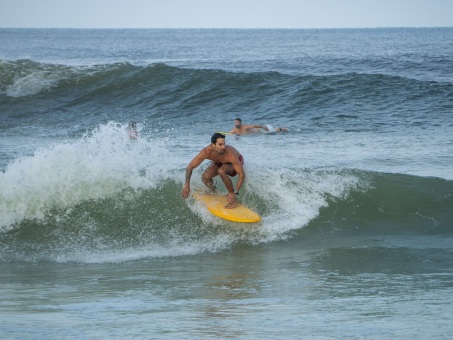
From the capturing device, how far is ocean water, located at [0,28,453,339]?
5.49 m

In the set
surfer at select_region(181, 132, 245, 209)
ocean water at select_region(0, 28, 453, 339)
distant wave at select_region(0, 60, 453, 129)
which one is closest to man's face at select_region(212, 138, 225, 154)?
surfer at select_region(181, 132, 245, 209)

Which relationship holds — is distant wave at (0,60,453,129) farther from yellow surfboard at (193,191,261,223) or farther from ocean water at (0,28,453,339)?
yellow surfboard at (193,191,261,223)

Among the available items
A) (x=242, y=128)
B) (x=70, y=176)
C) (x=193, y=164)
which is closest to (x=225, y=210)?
(x=193, y=164)

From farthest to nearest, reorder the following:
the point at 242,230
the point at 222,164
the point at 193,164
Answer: the point at 242,230 → the point at 222,164 → the point at 193,164

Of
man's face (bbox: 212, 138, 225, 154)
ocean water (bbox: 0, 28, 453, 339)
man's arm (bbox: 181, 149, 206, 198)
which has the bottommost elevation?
ocean water (bbox: 0, 28, 453, 339)

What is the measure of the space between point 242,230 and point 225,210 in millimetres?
385

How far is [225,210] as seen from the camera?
32.8 ft

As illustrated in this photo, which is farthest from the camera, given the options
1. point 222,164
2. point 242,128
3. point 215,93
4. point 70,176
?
point 215,93

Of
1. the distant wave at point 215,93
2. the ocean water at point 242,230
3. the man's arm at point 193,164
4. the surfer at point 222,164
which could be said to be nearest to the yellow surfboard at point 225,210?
the surfer at point 222,164

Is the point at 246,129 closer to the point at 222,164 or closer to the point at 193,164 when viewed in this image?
the point at 222,164

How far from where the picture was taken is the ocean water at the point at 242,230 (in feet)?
18.0

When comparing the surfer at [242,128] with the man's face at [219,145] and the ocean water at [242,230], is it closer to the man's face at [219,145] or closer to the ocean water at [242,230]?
the ocean water at [242,230]

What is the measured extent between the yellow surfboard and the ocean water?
0.73ft

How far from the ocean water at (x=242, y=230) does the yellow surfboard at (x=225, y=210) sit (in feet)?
0.73
